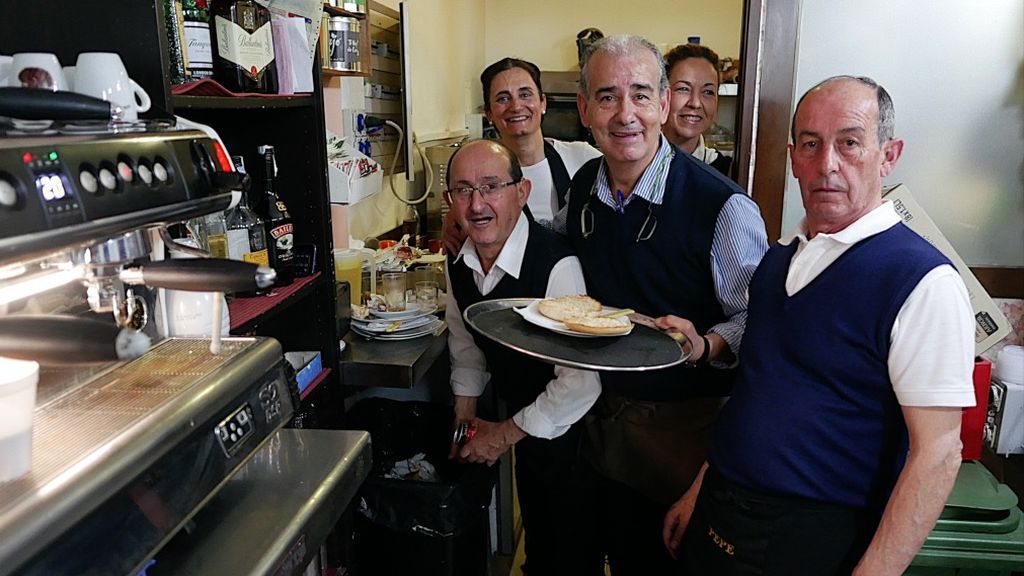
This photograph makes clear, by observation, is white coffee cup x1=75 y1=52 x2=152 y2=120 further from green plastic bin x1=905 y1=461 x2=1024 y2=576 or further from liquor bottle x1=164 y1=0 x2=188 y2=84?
green plastic bin x1=905 y1=461 x2=1024 y2=576

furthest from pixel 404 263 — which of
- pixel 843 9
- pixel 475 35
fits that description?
pixel 475 35

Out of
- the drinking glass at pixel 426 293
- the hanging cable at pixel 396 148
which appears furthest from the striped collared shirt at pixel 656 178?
the hanging cable at pixel 396 148

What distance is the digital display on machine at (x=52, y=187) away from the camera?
0.67 metres

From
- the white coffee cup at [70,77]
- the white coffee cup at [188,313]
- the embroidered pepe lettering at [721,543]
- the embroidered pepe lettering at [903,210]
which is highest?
the white coffee cup at [70,77]

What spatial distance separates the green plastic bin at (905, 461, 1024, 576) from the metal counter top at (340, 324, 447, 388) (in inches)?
54.7

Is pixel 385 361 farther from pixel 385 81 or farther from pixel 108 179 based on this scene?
pixel 385 81

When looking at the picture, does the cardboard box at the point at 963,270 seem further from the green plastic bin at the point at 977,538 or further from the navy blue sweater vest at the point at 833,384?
the navy blue sweater vest at the point at 833,384

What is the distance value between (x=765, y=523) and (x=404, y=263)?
5.76 ft

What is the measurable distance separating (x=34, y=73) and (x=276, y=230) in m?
0.83

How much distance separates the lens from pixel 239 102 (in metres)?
1.40

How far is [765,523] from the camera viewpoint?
1366mm

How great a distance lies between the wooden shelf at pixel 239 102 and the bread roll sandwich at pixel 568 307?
71cm

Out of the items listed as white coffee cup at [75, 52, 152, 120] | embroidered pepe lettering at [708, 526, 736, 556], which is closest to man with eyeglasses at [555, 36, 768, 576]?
embroidered pepe lettering at [708, 526, 736, 556]

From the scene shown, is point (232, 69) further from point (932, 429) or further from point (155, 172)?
point (932, 429)
